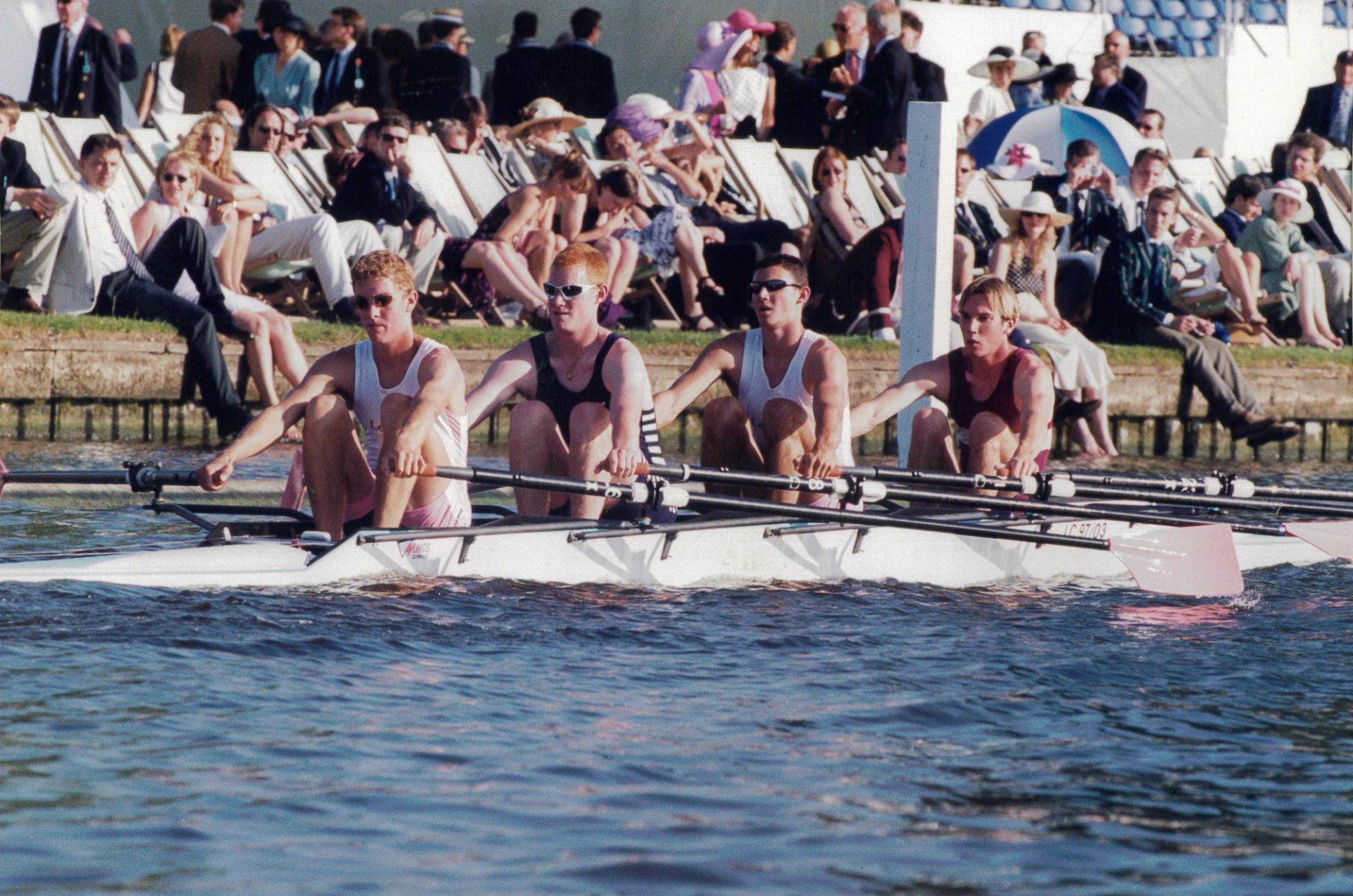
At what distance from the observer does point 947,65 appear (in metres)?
19.8

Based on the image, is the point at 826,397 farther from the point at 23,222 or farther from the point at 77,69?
the point at 77,69

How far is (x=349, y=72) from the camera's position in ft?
48.2

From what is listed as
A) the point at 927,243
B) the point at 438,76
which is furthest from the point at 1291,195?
the point at 438,76

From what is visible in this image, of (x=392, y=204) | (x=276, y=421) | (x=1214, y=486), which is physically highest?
(x=392, y=204)

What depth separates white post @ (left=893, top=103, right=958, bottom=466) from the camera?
1048 cm

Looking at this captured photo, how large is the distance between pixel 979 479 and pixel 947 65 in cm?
1233

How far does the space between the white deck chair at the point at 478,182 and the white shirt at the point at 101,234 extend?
2.82 metres

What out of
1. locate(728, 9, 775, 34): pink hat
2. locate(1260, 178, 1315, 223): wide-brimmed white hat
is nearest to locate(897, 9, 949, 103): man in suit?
locate(728, 9, 775, 34): pink hat

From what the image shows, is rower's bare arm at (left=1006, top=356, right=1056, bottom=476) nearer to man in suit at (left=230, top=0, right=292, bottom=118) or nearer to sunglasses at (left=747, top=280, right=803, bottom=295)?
sunglasses at (left=747, top=280, right=803, bottom=295)

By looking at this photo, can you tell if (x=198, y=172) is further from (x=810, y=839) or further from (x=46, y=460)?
(x=810, y=839)

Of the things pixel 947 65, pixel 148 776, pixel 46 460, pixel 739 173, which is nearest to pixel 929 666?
pixel 148 776

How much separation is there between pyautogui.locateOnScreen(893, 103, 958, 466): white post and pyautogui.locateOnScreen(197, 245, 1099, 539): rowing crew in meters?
1.55

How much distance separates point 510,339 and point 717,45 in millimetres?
4779

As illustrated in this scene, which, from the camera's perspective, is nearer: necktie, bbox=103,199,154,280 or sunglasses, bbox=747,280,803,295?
sunglasses, bbox=747,280,803,295
